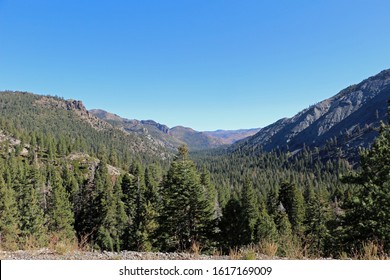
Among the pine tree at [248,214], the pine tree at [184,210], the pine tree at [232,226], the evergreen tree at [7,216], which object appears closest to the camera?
the pine tree at [184,210]

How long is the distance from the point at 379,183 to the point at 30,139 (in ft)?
402

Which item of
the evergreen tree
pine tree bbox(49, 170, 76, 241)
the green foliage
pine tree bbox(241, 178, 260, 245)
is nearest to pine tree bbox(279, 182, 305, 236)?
pine tree bbox(241, 178, 260, 245)

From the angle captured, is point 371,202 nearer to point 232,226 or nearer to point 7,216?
point 232,226

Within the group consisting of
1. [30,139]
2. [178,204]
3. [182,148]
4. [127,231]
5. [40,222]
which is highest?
[30,139]

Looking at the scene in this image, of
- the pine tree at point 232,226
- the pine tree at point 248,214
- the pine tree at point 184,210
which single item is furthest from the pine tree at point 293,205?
the pine tree at point 184,210

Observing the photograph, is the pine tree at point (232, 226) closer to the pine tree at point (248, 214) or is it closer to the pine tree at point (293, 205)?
the pine tree at point (248, 214)

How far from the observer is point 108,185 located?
5372 centimetres

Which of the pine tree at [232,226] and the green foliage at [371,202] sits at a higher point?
the green foliage at [371,202]

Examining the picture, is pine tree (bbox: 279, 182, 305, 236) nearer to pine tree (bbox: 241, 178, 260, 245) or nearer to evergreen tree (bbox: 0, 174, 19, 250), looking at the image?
pine tree (bbox: 241, 178, 260, 245)

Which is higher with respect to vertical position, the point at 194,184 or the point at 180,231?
the point at 194,184

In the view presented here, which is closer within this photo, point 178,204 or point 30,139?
point 178,204

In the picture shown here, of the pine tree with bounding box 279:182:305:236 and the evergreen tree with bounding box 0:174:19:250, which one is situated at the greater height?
the evergreen tree with bounding box 0:174:19:250

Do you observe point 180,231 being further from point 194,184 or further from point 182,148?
point 182,148
